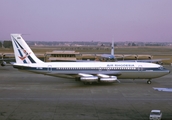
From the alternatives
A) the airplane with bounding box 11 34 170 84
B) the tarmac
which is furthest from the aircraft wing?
the tarmac

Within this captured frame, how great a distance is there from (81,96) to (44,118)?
30.1 ft

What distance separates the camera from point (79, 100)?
27.4 meters

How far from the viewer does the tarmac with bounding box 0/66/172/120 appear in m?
21.7

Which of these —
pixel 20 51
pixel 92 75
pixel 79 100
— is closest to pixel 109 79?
pixel 92 75

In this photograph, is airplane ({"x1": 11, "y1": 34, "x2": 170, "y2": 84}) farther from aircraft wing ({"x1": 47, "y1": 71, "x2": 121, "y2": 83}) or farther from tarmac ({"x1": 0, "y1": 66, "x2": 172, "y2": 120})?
tarmac ({"x1": 0, "y1": 66, "x2": 172, "y2": 120})

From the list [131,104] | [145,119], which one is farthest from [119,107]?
[145,119]

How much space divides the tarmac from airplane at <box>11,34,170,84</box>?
1456 mm

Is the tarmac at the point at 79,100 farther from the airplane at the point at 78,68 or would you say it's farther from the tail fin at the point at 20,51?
the tail fin at the point at 20,51

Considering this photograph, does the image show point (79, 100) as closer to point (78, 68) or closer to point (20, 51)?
point (78, 68)

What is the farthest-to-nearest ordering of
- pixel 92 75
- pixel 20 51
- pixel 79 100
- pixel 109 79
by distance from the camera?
pixel 20 51 < pixel 92 75 < pixel 109 79 < pixel 79 100

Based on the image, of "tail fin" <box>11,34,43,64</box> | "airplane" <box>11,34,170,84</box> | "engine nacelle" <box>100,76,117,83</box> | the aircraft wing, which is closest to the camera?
the aircraft wing

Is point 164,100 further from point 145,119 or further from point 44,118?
point 44,118

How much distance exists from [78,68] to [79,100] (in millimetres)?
9971

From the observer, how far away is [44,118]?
813 inches
